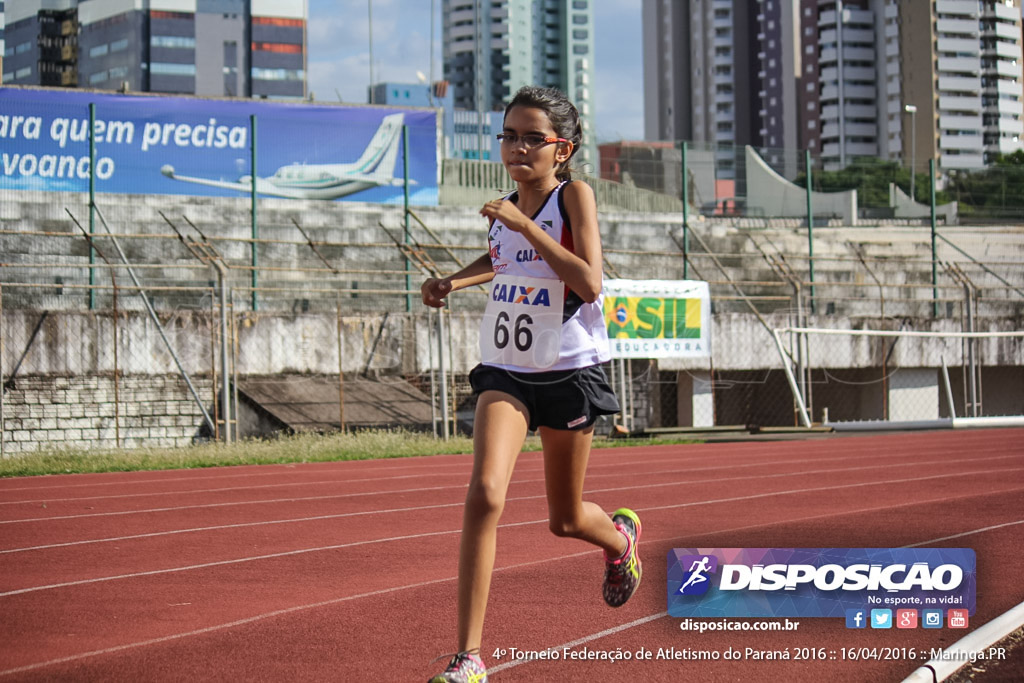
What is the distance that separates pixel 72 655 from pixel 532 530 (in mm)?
3788

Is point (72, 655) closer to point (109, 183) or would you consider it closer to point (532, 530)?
point (532, 530)

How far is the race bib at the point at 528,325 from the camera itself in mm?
4059

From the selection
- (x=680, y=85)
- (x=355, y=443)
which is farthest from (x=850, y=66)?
(x=355, y=443)

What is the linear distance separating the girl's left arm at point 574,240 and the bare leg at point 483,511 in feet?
1.56

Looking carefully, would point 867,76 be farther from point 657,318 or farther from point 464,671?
point 464,671

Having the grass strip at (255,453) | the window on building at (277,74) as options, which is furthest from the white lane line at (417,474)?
the window on building at (277,74)

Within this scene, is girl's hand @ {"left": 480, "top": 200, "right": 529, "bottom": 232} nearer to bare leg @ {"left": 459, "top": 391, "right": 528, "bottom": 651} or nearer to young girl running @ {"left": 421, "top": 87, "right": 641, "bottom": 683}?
young girl running @ {"left": 421, "top": 87, "right": 641, "bottom": 683}

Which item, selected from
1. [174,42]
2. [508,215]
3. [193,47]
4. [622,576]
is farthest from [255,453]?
[193,47]

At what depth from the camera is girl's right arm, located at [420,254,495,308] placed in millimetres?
4324

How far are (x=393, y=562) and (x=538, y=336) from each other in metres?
3.02

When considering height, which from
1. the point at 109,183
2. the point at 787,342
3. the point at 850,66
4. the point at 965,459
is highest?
the point at 850,66

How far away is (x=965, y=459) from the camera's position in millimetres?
13164

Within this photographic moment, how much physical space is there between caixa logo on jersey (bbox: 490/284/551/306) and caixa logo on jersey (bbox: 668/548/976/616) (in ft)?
3.99

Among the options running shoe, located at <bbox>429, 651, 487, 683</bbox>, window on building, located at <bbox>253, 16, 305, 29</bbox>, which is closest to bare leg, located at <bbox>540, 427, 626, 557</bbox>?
running shoe, located at <bbox>429, 651, 487, 683</bbox>
